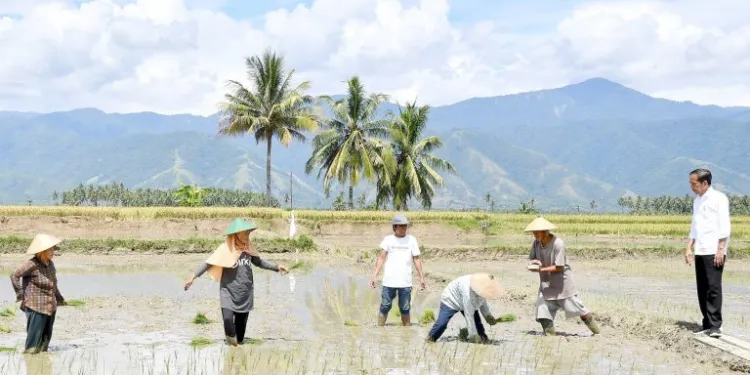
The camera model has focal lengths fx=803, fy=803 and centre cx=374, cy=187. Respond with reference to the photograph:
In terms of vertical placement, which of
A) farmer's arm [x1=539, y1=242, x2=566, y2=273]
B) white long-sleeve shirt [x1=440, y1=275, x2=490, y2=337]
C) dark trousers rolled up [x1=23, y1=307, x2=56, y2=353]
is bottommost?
dark trousers rolled up [x1=23, y1=307, x2=56, y2=353]

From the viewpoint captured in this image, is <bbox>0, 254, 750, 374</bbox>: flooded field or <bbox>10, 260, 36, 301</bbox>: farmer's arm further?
<bbox>10, 260, 36, 301</bbox>: farmer's arm

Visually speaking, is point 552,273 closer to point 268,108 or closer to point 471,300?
point 471,300

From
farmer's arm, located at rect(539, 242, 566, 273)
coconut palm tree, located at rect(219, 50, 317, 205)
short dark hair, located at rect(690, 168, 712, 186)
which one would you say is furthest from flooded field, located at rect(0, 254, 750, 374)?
coconut palm tree, located at rect(219, 50, 317, 205)

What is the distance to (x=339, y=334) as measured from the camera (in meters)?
10.7

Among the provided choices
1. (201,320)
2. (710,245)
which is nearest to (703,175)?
(710,245)

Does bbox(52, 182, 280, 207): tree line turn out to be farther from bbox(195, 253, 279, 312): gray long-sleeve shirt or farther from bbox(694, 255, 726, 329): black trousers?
bbox(694, 255, 726, 329): black trousers

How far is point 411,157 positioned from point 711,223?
3446 centimetres

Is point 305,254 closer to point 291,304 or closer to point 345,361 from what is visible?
point 291,304

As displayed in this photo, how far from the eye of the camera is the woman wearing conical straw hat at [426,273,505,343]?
931 centimetres

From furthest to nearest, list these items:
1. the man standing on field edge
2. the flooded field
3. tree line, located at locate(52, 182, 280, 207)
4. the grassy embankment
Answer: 1. tree line, located at locate(52, 182, 280, 207)
2. the grassy embankment
3. the man standing on field edge
4. the flooded field

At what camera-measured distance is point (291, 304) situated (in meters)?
13.9

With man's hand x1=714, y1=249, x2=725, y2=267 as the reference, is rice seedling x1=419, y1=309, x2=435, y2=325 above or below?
below

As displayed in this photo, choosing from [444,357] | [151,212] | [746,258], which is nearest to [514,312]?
[444,357]

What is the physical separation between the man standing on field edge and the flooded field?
443 mm
